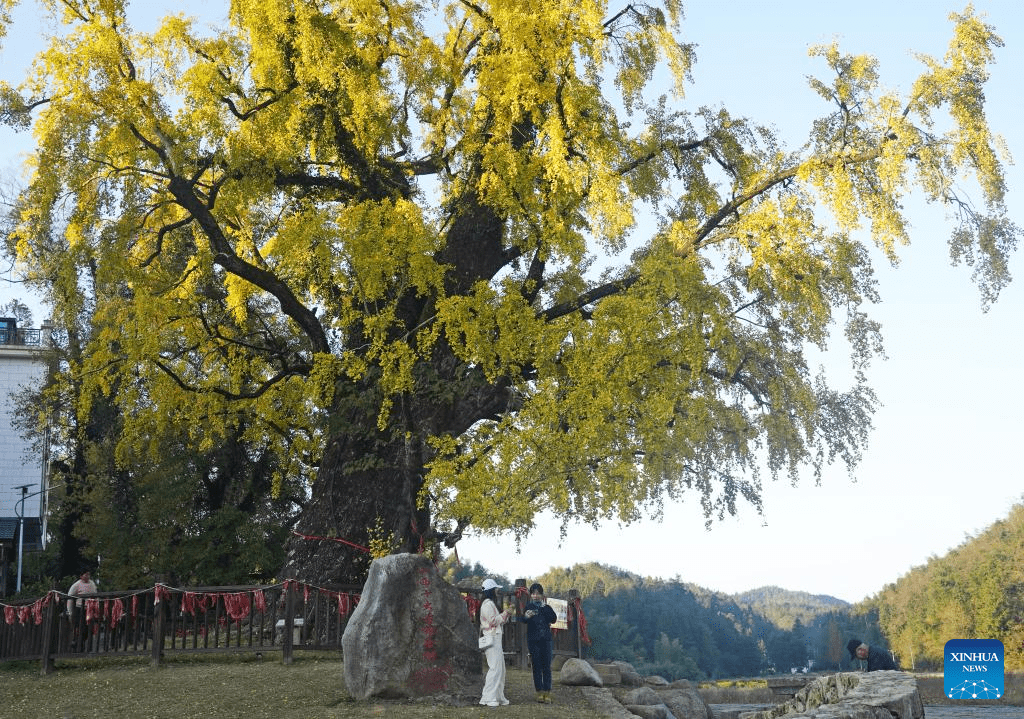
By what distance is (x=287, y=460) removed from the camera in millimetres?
24203

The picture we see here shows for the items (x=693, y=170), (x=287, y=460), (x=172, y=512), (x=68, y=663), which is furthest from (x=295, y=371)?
(x=693, y=170)

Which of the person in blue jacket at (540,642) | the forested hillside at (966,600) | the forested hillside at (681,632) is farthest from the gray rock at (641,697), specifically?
the forested hillside at (681,632)

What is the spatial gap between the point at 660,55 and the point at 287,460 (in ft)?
42.0

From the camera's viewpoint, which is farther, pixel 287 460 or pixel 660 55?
pixel 287 460

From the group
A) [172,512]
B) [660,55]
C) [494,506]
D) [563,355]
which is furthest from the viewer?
[172,512]

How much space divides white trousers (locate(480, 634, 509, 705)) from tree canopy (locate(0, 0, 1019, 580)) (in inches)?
142

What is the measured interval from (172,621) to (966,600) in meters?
54.6

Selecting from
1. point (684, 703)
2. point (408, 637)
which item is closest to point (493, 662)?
point (408, 637)

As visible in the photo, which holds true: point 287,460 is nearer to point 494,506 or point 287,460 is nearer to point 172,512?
point 172,512

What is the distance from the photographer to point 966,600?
5850 cm

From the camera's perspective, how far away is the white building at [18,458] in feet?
126

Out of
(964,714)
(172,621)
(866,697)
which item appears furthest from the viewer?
(964,714)

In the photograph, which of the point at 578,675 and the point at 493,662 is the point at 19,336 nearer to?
the point at 578,675

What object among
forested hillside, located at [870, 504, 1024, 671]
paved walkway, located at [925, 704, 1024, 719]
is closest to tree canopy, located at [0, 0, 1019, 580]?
paved walkway, located at [925, 704, 1024, 719]
